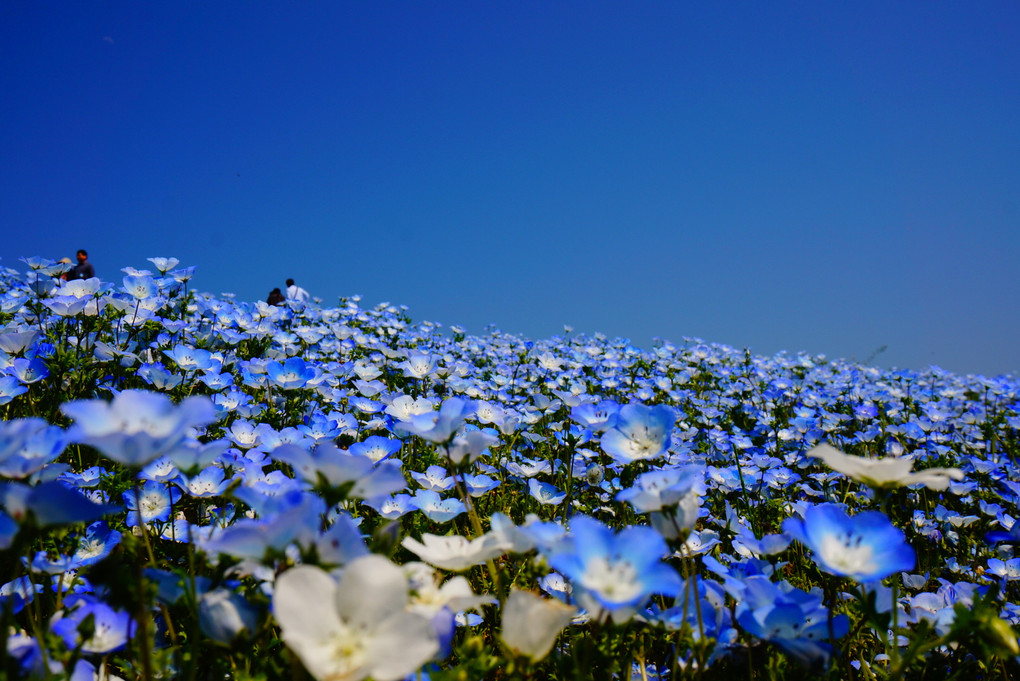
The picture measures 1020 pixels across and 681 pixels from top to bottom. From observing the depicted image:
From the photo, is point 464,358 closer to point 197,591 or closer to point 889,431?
point 889,431

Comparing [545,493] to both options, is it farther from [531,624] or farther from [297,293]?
[297,293]

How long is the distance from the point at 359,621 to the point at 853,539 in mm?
994

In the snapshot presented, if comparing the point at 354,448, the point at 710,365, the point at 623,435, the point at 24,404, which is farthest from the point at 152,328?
the point at 710,365

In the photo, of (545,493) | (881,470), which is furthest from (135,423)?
(545,493)

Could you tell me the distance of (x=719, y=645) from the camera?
1.28 m

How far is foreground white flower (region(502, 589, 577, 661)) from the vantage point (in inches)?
38.9

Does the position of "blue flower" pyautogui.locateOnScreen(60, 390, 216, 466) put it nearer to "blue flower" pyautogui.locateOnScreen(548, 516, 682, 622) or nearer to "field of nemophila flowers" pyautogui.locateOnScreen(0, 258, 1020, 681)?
"field of nemophila flowers" pyautogui.locateOnScreen(0, 258, 1020, 681)

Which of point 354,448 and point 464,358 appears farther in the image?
point 464,358

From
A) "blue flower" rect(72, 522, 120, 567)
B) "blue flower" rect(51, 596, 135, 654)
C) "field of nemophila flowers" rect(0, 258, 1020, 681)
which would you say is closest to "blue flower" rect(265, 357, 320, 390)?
"field of nemophila flowers" rect(0, 258, 1020, 681)

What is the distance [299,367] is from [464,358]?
419cm

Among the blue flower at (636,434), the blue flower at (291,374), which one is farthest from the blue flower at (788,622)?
the blue flower at (291,374)

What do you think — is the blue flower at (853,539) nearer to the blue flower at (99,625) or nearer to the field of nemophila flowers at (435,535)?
the field of nemophila flowers at (435,535)

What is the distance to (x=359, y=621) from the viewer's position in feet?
2.86

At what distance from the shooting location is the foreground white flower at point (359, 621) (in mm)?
824
